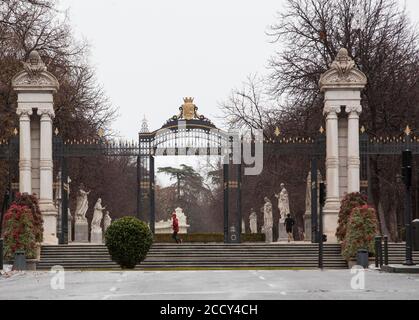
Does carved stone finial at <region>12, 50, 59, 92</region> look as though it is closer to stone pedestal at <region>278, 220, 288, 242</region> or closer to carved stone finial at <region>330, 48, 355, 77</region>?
carved stone finial at <region>330, 48, 355, 77</region>

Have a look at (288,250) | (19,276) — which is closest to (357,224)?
(288,250)

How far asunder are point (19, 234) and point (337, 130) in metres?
12.4

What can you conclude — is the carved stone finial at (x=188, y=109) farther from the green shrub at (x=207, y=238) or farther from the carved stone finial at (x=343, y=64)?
the green shrub at (x=207, y=238)

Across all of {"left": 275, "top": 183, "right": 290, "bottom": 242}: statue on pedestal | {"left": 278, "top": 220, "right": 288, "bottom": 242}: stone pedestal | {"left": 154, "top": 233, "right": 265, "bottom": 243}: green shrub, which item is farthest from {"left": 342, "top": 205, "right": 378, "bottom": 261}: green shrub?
{"left": 154, "top": 233, "right": 265, "bottom": 243}: green shrub

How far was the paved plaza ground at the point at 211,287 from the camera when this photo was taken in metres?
17.3

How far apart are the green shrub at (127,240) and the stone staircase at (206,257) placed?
282 cm

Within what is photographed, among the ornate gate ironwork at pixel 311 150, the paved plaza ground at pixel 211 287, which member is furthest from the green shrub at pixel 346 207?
the paved plaza ground at pixel 211 287

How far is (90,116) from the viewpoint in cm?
5391

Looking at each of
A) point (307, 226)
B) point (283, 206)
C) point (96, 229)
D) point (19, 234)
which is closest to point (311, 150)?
point (307, 226)

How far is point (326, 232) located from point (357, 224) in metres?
3.54

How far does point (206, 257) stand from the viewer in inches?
1406

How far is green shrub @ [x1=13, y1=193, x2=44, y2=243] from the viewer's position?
34906 mm

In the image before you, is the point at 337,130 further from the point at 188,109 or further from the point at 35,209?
the point at 35,209
